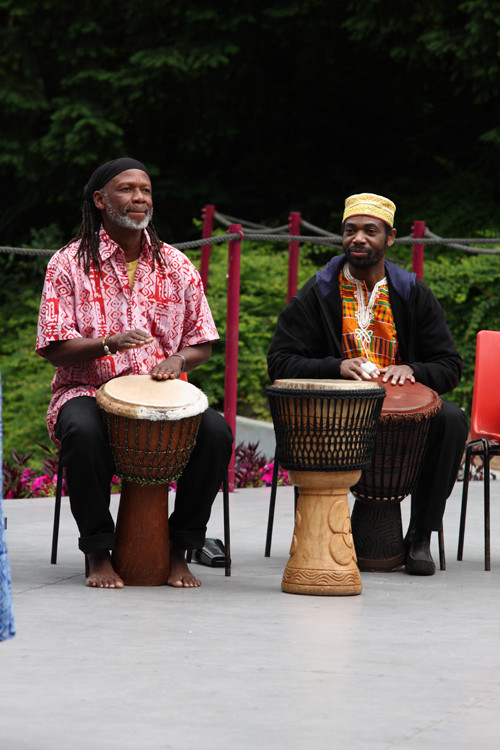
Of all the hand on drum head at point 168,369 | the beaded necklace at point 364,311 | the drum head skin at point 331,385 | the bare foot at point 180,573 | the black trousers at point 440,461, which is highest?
the beaded necklace at point 364,311

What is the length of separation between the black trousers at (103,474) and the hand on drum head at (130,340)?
0.24 m

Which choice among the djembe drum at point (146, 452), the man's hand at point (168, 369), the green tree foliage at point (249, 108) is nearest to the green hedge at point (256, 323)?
the green tree foliage at point (249, 108)

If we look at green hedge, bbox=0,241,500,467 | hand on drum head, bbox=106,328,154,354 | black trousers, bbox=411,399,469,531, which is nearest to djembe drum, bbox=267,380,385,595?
black trousers, bbox=411,399,469,531

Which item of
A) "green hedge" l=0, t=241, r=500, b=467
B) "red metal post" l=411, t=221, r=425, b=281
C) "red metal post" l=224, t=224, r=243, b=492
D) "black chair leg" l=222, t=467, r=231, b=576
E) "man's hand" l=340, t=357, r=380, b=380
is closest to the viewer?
"black chair leg" l=222, t=467, r=231, b=576

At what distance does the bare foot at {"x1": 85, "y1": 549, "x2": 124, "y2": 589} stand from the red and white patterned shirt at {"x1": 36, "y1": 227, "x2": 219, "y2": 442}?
21.7 inches

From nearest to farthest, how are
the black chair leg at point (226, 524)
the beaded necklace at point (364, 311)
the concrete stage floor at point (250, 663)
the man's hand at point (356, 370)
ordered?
the concrete stage floor at point (250, 663)
the black chair leg at point (226, 524)
the man's hand at point (356, 370)
the beaded necklace at point (364, 311)

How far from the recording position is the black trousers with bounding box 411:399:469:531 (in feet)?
14.1

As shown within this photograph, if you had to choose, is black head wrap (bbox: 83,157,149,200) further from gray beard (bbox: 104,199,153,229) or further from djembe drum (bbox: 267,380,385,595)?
djembe drum (bbox: 267,380,385,595)

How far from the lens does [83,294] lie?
4.21m

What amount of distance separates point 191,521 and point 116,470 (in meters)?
0.32

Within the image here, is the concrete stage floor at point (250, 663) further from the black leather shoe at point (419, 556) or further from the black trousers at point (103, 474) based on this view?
the black trousers at point (103, 474)

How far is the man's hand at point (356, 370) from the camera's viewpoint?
4207 millimetres

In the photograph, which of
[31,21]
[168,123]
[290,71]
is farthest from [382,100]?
[31,21]

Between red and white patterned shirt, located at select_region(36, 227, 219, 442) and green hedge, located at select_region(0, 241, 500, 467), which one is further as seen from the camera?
green hedge, located at select_region(0, 241, 500, 467)
